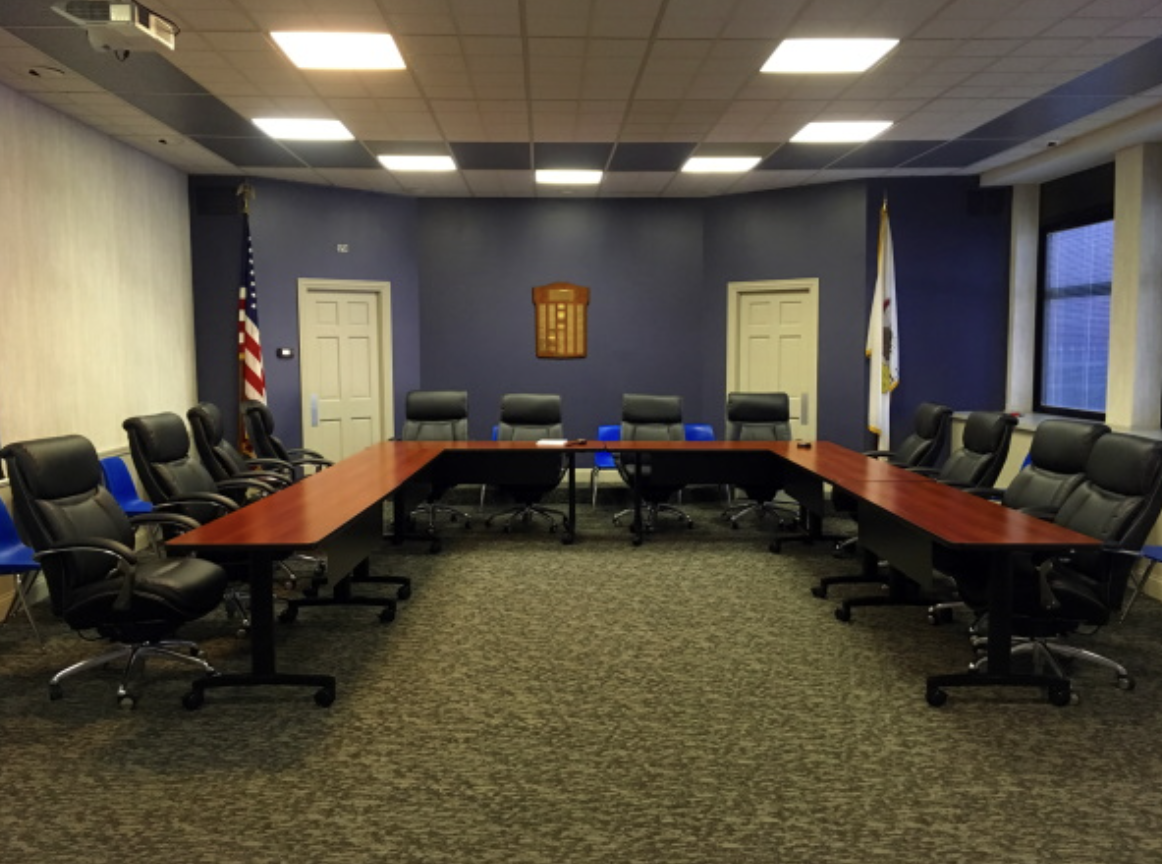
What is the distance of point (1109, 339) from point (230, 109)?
20.9ft

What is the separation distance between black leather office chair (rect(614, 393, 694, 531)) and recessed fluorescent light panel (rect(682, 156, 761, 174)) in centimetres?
195

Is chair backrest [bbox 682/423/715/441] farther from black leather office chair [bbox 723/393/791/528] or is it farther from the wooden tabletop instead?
the wooden tabletop

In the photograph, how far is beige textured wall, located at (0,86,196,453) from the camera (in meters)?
5.20

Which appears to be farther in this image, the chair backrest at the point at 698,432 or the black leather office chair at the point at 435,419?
the chair backrest at the point at 698,432

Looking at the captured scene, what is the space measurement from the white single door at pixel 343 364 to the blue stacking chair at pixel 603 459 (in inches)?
83.1

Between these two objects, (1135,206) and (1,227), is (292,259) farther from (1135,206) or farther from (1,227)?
(1135,206)

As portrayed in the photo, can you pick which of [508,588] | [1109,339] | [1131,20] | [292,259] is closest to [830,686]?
[508,588]

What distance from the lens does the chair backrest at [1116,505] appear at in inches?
142

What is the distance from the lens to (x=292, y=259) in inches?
323

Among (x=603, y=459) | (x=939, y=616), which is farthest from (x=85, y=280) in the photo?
(x=939, y=616)

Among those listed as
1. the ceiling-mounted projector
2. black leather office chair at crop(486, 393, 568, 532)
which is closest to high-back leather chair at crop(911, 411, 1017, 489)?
black leather office chair at crop(486, 393, 568, 532)

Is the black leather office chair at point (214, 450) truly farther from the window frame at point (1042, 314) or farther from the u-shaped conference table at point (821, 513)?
the window frame at point (1042, 314)

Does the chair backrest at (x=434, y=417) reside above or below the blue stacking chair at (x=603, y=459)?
above

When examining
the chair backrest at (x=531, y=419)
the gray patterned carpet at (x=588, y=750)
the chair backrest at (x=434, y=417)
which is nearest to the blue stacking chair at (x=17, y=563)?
the gray patterned carpet at (x=588, y=750)
